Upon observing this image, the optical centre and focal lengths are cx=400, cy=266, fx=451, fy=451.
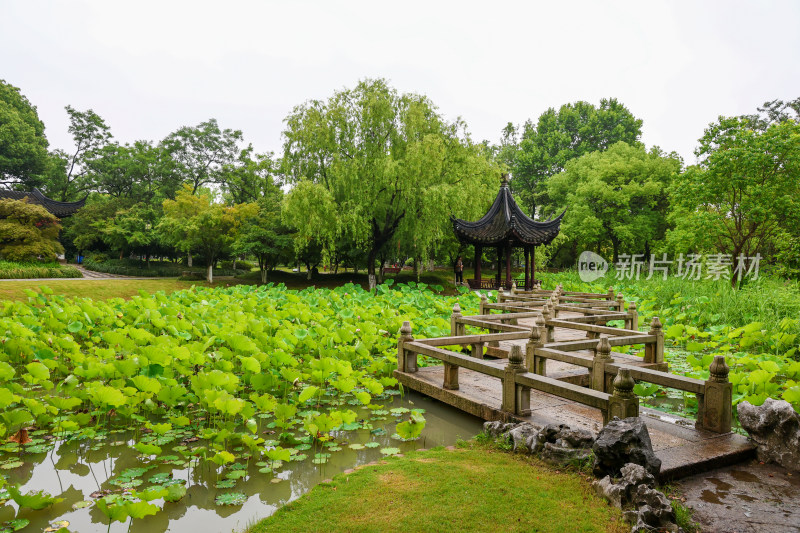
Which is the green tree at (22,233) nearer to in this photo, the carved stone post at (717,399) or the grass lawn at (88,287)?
the grass lawn at (88,287)

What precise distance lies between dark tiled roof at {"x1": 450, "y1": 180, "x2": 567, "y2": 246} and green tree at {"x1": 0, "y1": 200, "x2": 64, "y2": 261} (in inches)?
696

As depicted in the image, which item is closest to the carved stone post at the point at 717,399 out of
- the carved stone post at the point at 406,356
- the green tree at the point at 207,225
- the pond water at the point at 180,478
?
the pond water at the point at 180,478

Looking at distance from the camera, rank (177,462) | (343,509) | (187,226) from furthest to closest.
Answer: (187,226) < (177,462) < (343,509)

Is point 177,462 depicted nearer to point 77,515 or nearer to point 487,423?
point 77,515

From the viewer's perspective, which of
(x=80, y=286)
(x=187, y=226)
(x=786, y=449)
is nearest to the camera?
(x=786, y=449)

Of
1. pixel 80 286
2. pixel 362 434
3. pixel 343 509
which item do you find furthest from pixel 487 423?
pixel 80 286

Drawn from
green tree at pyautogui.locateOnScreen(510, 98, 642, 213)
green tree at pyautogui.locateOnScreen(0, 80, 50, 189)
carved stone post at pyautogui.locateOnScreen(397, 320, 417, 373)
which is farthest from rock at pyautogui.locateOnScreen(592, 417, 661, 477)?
green tree at pyautogui.locateOnScreen(0, 80, 50, 189)

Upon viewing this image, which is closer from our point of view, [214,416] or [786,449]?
[786,449]

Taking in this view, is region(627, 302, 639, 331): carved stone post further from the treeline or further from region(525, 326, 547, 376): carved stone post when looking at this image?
the treeline

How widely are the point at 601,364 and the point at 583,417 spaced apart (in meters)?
0.61

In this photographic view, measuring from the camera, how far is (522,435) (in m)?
3.89

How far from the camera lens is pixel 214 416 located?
4613 mm

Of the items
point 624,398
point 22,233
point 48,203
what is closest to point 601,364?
point 624,398

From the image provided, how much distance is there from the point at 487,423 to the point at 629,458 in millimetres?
1496
